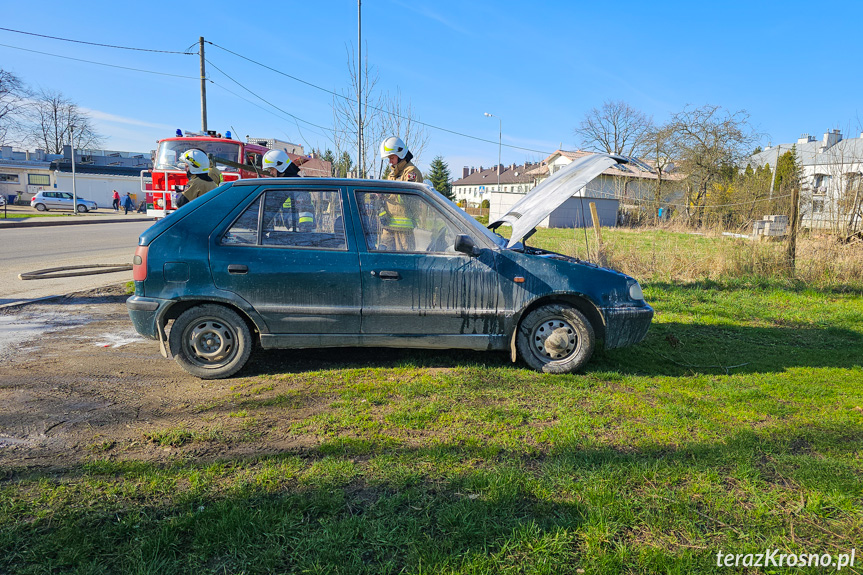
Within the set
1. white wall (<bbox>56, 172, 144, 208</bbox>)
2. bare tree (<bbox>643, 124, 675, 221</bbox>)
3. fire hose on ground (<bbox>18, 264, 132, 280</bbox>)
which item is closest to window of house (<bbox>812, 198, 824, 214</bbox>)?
fire hose on ground (<bbox>18, 264, 132, 280</bbox>)

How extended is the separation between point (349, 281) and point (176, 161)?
379 inches

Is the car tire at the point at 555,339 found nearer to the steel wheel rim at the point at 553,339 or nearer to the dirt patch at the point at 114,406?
the steel wheel rim at the point at 553,339

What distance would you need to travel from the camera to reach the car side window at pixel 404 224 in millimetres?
4496

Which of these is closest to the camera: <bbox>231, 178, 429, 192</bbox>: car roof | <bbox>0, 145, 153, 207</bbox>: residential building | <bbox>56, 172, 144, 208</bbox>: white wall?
<bbox>231, 178, 429, 192</bbox>: car roof

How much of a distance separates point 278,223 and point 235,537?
2.76 meters

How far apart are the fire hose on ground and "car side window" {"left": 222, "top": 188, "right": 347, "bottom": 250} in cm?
639

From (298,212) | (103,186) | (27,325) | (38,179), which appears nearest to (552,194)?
(298,212)

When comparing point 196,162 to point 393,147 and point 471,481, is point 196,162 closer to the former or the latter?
point 393,147

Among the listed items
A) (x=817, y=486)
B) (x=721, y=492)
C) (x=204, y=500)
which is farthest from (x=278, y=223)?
(x=817, y=486)

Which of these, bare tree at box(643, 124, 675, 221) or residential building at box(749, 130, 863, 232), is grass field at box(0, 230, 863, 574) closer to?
residential building at box(749, 130, 863, 232)

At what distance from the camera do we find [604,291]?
4.60m

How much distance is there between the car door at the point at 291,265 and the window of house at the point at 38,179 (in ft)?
194

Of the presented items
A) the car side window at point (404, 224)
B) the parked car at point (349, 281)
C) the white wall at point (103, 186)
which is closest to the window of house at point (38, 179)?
the white wall at point (103, 186)

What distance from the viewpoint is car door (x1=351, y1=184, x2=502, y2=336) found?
4.42 meters
